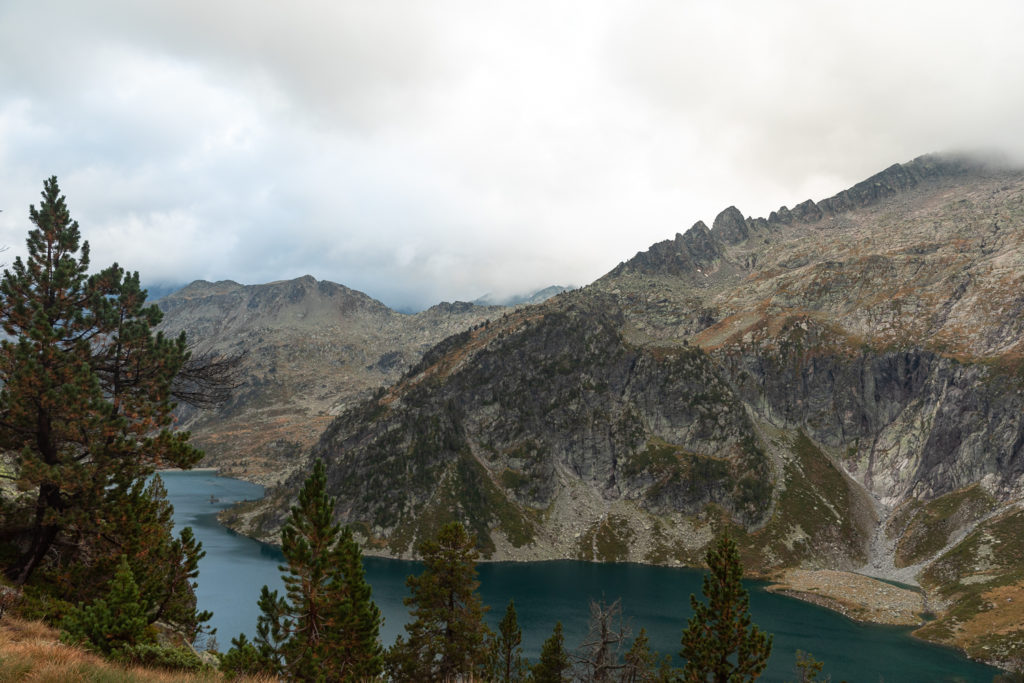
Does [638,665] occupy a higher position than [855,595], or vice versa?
[638,665]

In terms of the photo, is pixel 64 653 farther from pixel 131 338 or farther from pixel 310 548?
pixel 131 338

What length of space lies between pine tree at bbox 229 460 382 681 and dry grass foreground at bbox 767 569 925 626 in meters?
138

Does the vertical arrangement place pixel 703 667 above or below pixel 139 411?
below

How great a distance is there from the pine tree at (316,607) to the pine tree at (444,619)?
10.6 m

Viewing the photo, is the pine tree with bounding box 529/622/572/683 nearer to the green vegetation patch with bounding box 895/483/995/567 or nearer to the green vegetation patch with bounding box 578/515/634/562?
the green vegetation patch with bounding box 578/515/634/562

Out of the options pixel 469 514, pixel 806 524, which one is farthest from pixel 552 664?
pixel 806 524

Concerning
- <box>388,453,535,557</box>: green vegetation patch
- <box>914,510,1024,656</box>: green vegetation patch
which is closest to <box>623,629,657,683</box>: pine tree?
<box>914,510,1024,656</box>: green vegetation patch

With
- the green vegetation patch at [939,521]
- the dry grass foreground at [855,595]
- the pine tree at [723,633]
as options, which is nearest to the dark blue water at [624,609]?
the dry grass foreground at [855,595]

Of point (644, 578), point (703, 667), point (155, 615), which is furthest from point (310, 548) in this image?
point (644, 578)

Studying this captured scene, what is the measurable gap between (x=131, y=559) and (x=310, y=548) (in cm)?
763

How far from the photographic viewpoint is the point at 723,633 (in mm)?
32750

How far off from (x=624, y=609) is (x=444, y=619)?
320 feet

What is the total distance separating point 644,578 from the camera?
14912 centimetres

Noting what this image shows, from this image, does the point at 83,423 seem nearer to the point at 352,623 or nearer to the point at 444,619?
the point at 352,623
